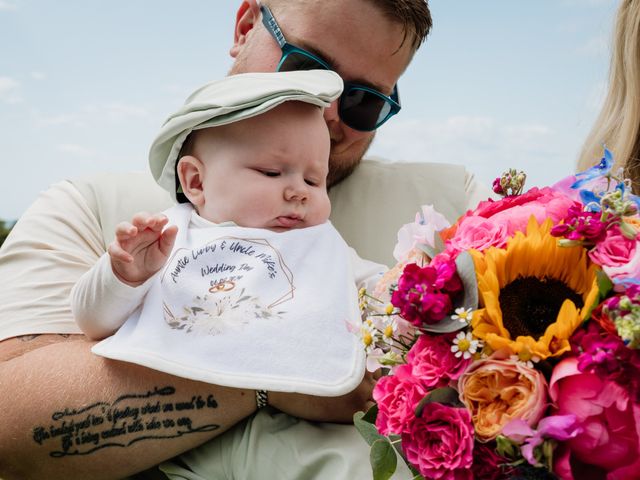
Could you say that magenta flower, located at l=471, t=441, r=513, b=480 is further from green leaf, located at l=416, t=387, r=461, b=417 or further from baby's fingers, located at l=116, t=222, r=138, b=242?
baby's fingers, located at l=116, t=222, r=138, b=242

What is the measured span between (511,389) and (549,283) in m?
0.26

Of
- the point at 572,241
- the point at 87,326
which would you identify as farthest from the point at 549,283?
the point at 87,326

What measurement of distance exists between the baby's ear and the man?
63 cm

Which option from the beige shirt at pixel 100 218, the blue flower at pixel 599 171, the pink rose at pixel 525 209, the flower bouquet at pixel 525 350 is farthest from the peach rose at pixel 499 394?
the beige shirt at pixel 100 218

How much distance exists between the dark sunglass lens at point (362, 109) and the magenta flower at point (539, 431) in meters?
2.07

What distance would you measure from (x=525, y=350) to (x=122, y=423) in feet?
4.39

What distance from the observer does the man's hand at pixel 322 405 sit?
198cm

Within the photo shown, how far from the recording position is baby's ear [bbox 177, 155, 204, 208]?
7.59 feet

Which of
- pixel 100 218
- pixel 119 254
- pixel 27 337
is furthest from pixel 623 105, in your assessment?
pixel 27 337

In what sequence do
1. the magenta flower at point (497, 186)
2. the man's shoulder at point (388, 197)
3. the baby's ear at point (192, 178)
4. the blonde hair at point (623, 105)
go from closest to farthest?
the magenta flower at point (497, 186)
the baby's ear at point (192, 178)
the blonde hair at point (623, 105)
the man's shoulder at point (388, 197)

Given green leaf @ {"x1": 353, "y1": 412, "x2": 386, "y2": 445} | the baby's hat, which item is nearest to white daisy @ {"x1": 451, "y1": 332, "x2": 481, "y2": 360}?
green leaf @ {"x1": 353, "y1": 412, "x2": 386, "y2": 445}

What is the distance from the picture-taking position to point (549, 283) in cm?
140

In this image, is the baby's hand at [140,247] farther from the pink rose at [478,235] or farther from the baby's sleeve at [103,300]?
the pink rose at [478,235]

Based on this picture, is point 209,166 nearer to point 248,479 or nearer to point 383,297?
point 383,297
